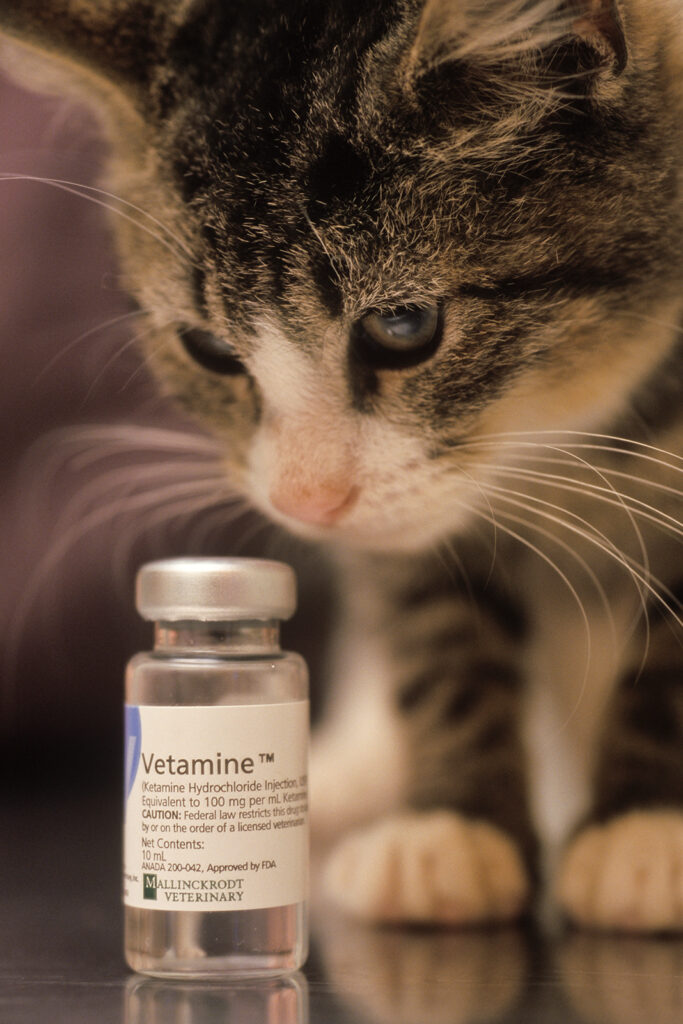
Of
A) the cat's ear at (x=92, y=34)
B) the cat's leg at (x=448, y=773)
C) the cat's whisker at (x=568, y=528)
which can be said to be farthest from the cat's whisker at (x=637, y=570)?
the cat's ear at (x=92, y=34)

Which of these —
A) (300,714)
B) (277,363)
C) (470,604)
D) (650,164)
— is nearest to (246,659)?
(300,714)

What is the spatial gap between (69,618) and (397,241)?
0.56m

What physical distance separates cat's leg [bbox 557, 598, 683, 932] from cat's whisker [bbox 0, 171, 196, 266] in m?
0.51

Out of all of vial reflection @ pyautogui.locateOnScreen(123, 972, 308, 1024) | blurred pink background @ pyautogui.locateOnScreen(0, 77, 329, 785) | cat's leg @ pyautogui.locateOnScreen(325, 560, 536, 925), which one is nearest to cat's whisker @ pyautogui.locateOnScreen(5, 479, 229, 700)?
blurred pink background @ pyautogui.locateOnScreen(0, 77, 329, 785)

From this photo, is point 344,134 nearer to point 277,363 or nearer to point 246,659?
point 277,363

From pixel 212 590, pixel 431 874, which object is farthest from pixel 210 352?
pixel 431 874

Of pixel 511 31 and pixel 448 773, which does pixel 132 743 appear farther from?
pixel 511 31

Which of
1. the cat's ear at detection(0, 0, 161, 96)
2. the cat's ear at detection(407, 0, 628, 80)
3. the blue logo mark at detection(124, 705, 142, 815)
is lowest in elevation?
the blue logo mark at detection(124, 705, 142, 815)

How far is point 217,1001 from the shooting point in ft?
2.42

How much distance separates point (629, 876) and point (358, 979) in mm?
240

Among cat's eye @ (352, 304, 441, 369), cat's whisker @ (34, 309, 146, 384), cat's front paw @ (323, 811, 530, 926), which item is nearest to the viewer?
cat's eye @ (352, 304, 441, 369)

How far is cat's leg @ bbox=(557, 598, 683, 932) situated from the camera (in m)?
0.88

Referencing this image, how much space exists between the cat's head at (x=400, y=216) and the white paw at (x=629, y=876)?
30 centimetres

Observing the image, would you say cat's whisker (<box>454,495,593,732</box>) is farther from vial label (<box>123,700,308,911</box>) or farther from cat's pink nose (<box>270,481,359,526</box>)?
vial label (<box>123,700,308,911</box>)
